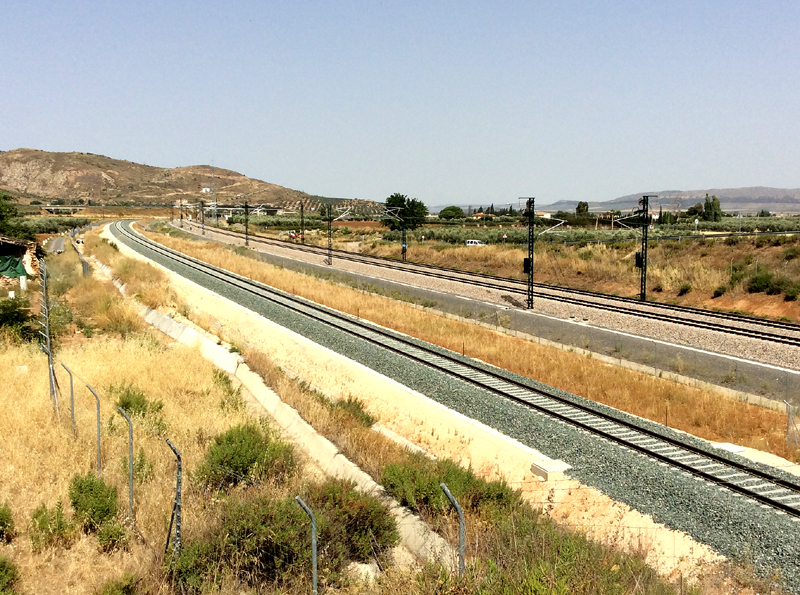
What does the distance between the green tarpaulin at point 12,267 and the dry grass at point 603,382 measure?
1634 cm

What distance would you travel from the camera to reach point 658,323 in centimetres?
2877

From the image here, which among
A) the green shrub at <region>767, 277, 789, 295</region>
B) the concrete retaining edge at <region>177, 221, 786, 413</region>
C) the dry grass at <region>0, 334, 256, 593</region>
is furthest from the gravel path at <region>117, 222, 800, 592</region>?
the green shrub at <region>767, 277, 789, 295</region>

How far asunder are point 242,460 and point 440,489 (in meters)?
3.33

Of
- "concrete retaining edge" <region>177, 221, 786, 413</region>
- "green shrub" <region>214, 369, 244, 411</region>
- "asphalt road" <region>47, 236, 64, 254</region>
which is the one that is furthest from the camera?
"asphalt road" <region>47, 236, 64, 254</region>

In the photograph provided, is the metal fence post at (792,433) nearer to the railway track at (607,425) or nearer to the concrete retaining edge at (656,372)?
the concrete retaining edge at (656,372)

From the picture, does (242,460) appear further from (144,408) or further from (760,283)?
(760,283)

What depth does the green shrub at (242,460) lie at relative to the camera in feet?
35.8

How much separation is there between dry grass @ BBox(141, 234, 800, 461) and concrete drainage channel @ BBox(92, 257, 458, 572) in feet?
25.0

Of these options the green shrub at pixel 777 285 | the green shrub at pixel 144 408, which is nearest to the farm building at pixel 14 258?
the green shrub at pixel 144 408

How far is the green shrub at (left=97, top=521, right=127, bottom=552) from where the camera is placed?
8.99 m

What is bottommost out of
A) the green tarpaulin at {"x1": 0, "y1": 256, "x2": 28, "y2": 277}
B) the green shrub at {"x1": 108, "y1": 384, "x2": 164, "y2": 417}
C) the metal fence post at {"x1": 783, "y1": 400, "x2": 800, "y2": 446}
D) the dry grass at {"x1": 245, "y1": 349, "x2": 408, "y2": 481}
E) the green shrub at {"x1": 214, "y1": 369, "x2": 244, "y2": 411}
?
the metal fence post at {"x1": 783, "y1": 400, "x2": 800, "y2": 446}

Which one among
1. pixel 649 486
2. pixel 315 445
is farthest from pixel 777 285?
pixel 315 445

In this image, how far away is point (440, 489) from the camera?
9898mm

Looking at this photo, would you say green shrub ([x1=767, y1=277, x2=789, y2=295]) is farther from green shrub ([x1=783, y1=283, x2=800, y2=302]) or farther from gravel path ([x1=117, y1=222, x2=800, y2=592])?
gravel path ([x1=117, y1=222, x2=800, y2=592])
